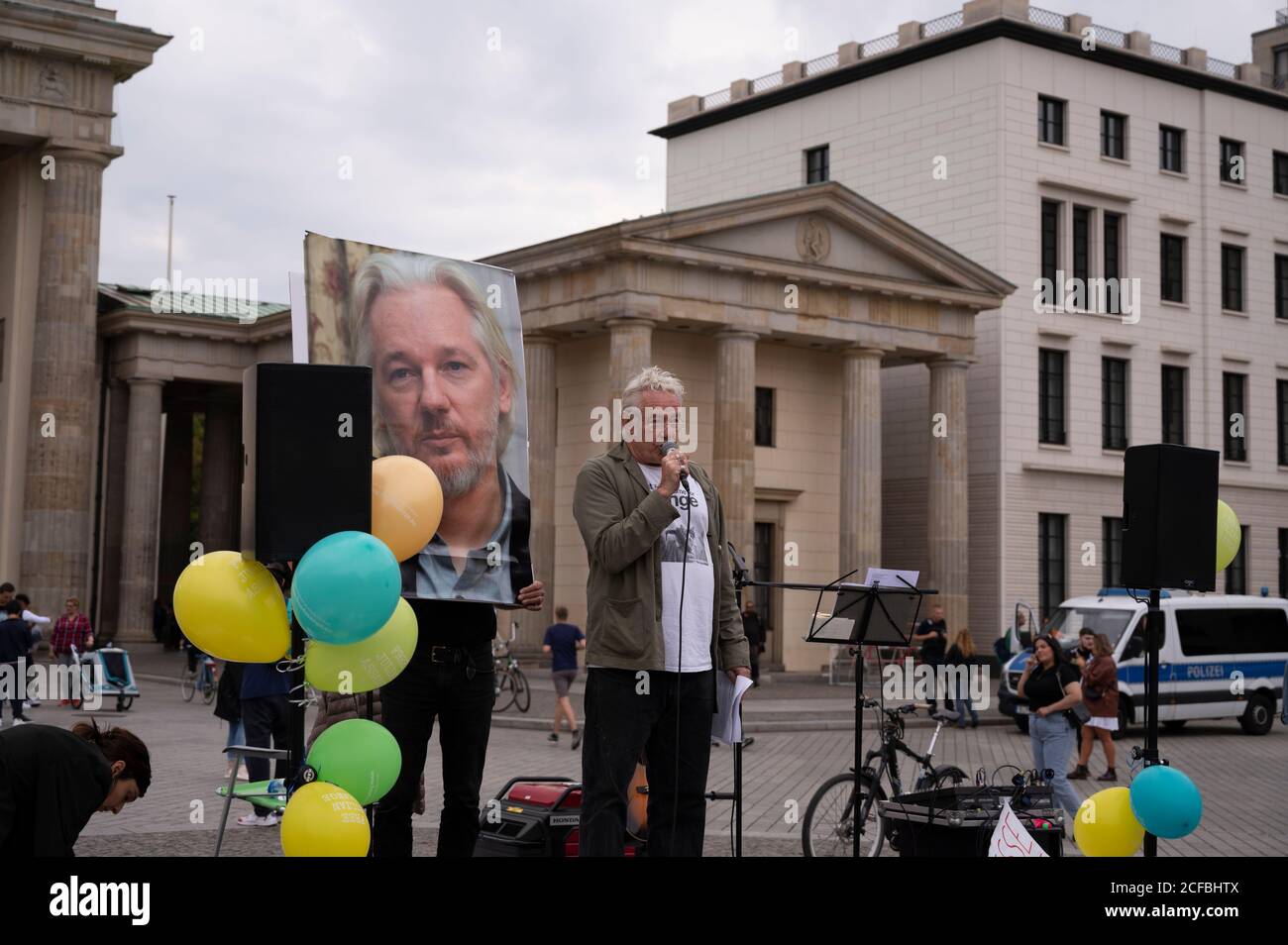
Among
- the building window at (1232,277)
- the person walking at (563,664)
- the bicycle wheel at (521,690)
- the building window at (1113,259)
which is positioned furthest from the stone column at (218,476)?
the building window at (1232,277)

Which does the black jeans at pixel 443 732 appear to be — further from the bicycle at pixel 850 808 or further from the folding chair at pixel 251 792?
the bicycle at pixel 850 808

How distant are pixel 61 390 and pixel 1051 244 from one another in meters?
26.2

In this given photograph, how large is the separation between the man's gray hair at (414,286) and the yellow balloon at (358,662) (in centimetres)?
117

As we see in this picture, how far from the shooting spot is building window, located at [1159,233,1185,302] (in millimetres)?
43062

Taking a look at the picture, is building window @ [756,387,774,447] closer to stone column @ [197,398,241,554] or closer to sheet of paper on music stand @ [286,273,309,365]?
stone column @ [197,398,241,554]

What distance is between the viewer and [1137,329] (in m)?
42.1

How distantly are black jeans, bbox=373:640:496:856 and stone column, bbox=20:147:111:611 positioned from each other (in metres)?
28.4

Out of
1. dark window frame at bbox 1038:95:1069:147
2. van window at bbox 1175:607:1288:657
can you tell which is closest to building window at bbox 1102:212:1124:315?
dark window frame at bbox 1038:95:1069:147

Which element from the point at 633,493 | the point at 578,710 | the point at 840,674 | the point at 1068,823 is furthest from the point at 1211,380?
the point at 633,493

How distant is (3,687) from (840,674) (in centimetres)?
1981

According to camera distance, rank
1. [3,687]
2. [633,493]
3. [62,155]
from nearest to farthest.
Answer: [633,493] < [3,687] < [62,155]

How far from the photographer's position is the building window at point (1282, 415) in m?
45.7

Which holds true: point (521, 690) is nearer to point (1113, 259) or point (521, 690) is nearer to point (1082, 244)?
point (1082, 244)
